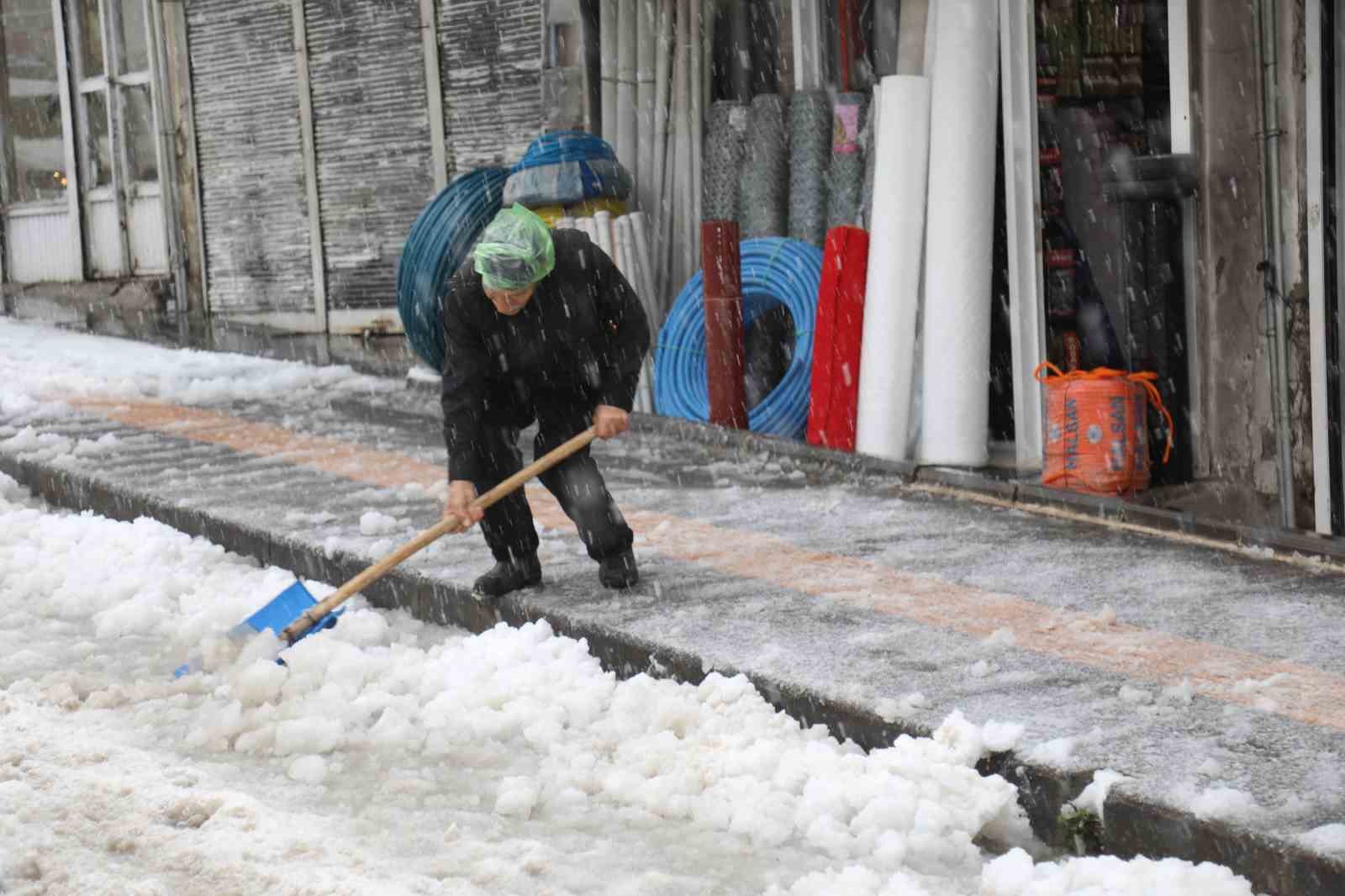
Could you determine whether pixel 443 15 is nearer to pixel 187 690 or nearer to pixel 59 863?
pixel 187 690

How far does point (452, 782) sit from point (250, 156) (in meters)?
11.6

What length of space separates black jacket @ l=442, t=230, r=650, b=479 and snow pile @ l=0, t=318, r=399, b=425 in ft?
17.8

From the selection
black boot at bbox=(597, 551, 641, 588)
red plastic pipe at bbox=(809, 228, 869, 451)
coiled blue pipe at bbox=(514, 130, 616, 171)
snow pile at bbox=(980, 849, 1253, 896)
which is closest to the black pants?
black boot at bbox=(597, 551, 641, 588)

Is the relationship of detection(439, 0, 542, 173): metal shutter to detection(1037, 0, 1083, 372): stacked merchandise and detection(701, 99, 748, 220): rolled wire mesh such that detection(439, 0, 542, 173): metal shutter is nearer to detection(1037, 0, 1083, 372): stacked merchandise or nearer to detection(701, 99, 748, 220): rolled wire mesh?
detection(701, 99, 748, 220): rolled wire mesh

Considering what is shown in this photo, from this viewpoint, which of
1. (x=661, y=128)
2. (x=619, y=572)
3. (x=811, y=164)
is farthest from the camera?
(x=661, y=128)

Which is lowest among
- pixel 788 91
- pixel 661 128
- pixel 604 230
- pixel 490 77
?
pixel 604 230

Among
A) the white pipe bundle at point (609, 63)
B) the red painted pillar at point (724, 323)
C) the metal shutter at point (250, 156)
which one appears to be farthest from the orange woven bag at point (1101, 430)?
→ the metal shutter at point (250, 156)

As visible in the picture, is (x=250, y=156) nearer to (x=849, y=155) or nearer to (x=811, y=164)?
(x=811, y=164)

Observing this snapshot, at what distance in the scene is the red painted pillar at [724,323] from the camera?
9297 mm

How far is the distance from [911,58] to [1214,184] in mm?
2015

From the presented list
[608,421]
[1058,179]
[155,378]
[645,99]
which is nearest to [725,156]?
→ [645,99]

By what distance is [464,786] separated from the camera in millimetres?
4426

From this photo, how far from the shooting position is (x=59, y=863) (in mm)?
3838

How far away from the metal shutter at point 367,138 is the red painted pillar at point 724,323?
14.6ft
